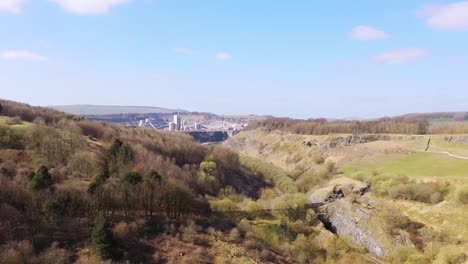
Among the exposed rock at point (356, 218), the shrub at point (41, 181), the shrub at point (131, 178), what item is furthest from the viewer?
the exposed rock at point (356, 218)

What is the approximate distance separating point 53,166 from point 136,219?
1924 centimetres

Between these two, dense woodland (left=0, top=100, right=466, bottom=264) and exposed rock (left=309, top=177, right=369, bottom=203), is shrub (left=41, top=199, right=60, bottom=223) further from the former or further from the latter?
exposed rock (left=309, top=177, right=369, bottom=203)

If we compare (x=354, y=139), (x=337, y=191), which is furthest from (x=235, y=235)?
(x=354, y=139)

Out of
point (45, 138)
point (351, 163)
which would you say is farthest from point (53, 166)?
point (351, 163)

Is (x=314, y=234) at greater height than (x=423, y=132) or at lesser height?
lesser

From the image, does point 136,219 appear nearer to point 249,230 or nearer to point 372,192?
point 249,230

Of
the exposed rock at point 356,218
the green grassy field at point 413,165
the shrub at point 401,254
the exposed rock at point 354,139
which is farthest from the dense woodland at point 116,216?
the exposed rock at point 354,139

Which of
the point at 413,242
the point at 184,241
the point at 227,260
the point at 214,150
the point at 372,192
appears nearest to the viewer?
the point at 227,260

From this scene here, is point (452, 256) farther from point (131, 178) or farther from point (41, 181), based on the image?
point (41, 181)

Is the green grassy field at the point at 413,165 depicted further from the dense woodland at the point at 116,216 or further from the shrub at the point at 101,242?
the shrub at the point at 101,242

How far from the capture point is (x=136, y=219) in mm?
39531

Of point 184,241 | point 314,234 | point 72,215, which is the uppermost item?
point 72,215

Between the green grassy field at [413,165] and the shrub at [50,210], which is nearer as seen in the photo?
the shrub at [50,210]

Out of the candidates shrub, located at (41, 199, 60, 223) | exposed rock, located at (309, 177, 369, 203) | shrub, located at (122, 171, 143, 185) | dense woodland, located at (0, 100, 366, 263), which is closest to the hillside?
exposed rock, located at (309, 177, 369, 203)
